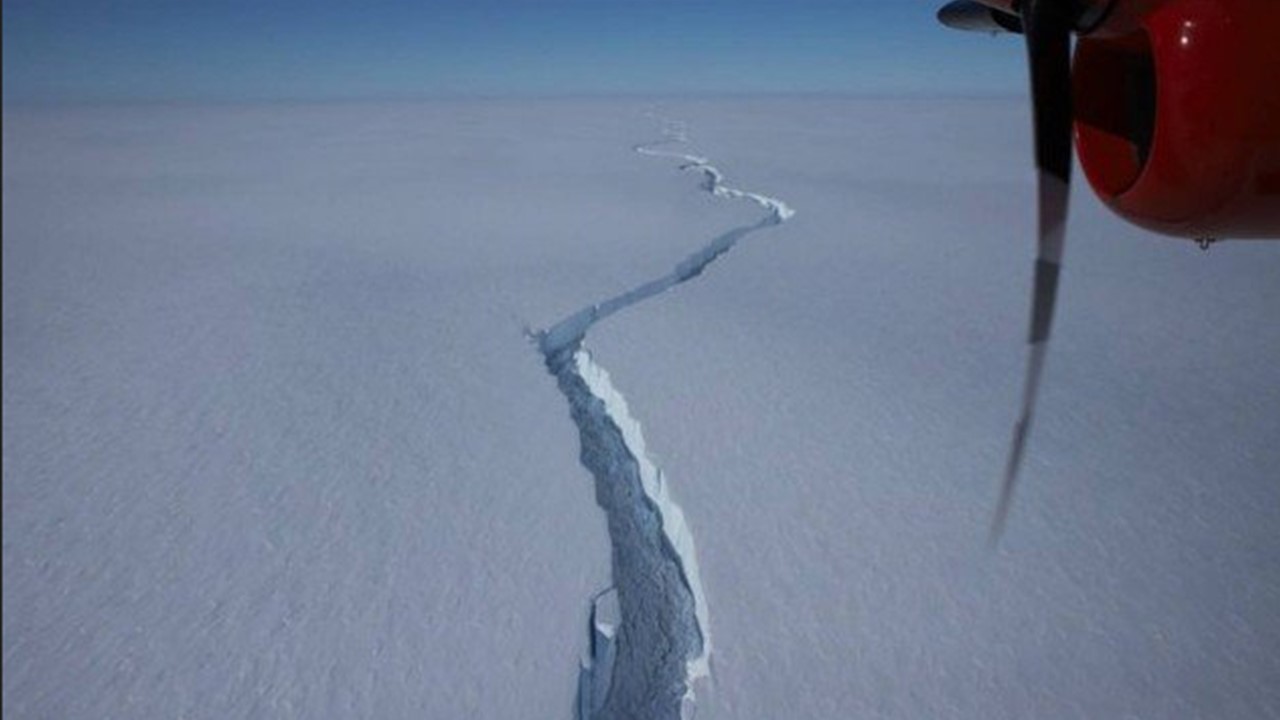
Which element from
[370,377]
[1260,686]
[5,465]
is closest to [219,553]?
[5,465]

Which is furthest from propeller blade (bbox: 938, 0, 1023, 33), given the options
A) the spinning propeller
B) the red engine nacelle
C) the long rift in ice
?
the long rift in ice

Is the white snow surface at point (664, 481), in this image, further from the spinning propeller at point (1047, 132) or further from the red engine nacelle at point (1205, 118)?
→ the red engine nacelle at point (1205, 118)

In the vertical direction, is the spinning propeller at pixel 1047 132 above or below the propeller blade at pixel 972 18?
below

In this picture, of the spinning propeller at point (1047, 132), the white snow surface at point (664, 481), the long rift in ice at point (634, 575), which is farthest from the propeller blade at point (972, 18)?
the long rift in ice at point (634, 575)

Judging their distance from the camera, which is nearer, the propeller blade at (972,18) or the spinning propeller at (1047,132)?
the spinning propeller at (1047,132)

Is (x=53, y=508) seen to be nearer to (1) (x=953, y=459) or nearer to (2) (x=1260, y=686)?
(1) (x=953, y=459)

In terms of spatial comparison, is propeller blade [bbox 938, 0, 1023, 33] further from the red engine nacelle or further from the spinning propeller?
the spinning propeller

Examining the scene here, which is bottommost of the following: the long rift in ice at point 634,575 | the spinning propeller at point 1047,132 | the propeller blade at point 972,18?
the long rift in ice at point 634,575
